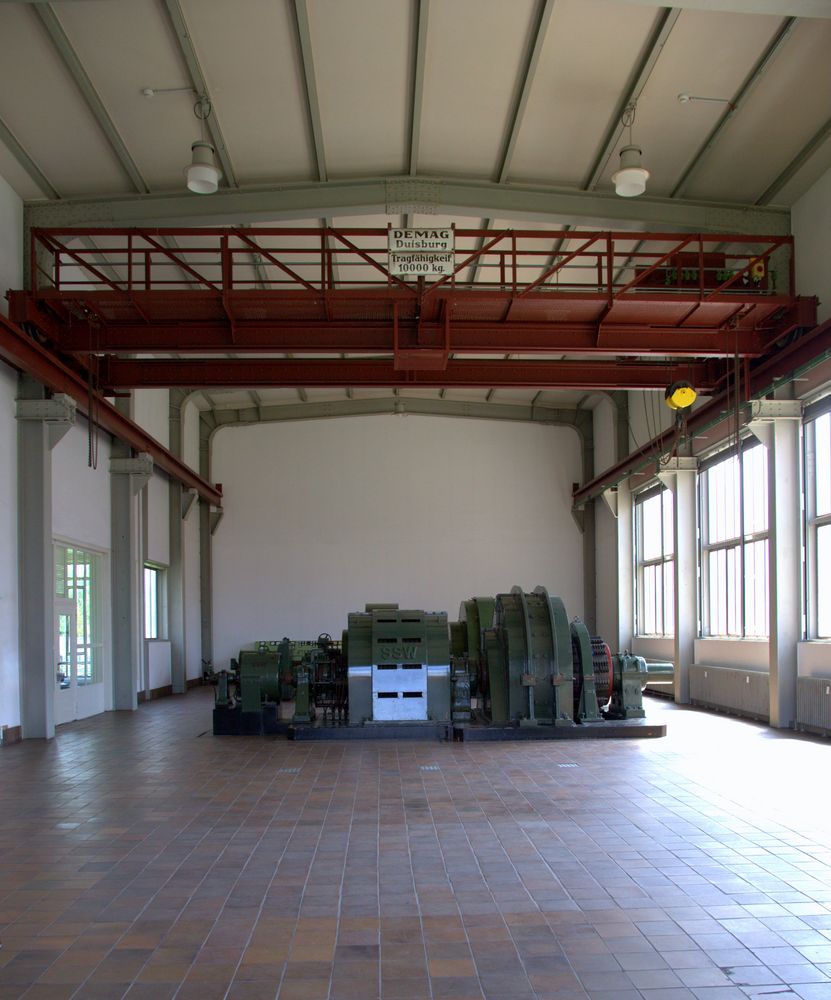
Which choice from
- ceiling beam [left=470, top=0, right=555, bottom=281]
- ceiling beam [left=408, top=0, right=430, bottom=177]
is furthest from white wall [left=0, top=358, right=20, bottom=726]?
ceiling beam [left=470, top=0, right=555, bottom=281]

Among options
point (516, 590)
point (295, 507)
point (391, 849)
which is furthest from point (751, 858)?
point (295, 507)

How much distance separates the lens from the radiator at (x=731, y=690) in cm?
1355

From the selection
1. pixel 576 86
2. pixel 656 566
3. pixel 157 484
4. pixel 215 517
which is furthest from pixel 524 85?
pixel 215 517

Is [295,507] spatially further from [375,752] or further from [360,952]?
[360,952]

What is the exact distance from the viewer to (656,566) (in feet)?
66.4

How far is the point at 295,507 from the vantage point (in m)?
24.4

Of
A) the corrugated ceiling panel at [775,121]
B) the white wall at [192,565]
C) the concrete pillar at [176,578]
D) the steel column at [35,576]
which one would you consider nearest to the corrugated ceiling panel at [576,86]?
the corrugated ceiling panel at [775,121]

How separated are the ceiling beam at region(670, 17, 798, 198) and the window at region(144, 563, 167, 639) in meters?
13.4

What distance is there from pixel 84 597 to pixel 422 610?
6.26m

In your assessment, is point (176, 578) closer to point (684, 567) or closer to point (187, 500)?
point (187, 500)

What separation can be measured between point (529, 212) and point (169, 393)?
37.0ft

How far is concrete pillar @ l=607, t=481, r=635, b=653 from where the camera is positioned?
70.4 feet

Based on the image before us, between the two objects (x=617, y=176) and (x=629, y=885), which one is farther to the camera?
(x=617, y=176)

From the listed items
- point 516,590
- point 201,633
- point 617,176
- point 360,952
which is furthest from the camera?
point 201,633
